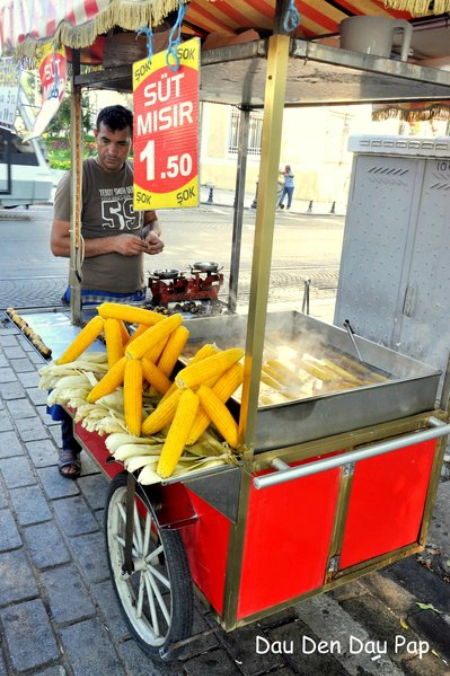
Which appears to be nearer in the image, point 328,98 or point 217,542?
point 217,542

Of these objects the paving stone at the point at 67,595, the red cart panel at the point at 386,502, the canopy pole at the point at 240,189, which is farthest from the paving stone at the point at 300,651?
the canopy pole at the point at 240,189

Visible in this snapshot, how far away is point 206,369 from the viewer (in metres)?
2.22

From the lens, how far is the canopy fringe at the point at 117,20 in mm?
1796

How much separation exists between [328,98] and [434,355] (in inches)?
104

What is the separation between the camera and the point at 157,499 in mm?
2326

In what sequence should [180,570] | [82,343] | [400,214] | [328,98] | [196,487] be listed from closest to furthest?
[196,487] → [180,570] → [82,343] → [328,98] → [400,214]

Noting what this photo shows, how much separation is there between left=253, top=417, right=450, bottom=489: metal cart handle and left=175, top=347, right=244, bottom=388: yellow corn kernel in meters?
0.42

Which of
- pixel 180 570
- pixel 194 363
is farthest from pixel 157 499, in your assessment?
pixel 194 363

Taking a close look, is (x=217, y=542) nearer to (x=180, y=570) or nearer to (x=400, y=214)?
(x=180, y=570)

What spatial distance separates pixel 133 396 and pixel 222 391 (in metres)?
0.38

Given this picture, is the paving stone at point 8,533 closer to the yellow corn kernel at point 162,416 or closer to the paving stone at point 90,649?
the paving stone at point 90,649

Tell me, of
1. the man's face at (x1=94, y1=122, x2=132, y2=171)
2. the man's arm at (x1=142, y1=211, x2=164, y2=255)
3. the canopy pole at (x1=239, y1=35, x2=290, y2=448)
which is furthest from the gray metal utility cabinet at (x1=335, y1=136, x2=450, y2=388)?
the canopy pole at (x1=239, y1=35, x2=290, y2=448)

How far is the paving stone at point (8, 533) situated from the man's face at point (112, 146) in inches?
94.7

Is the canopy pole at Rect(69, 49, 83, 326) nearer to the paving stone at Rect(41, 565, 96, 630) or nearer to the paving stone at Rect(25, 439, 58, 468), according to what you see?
the paving stone at Rect(25, 439, 58, 468)
